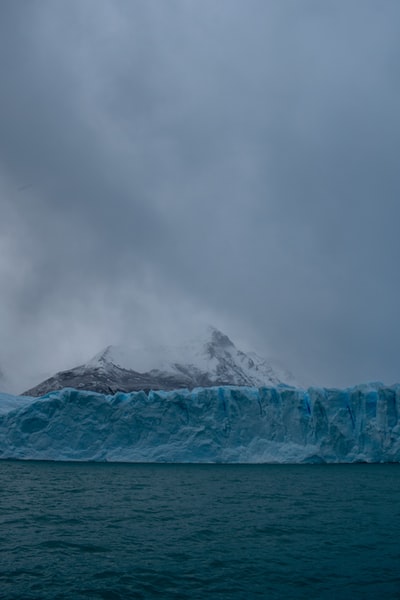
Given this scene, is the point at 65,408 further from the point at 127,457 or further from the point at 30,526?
the point at 30,526

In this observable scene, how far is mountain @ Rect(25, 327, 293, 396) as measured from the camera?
9394 cm

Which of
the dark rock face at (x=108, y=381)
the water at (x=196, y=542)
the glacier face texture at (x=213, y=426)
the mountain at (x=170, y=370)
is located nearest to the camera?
the water at (x=196, y=542)

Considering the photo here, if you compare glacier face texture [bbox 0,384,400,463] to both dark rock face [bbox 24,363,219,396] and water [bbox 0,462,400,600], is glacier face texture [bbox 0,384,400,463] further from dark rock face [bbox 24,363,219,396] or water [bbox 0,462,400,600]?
dark rock face [bbox 24,363,219,396]

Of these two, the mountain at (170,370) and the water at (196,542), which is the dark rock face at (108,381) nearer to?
the mountain at (170,370)

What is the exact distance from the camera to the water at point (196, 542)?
6.73 meters

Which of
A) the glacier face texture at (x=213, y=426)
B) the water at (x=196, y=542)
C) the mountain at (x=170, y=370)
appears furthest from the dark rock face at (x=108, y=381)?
the water at (x=196, y=542)

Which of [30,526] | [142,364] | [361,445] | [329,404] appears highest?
[142,364]

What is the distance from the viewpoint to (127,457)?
28062mm

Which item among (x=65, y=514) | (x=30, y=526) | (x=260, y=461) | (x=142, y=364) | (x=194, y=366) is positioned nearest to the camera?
(x=30, y=526)

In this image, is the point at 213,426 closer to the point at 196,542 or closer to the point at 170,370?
the point at 196,542

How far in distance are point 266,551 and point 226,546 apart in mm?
760

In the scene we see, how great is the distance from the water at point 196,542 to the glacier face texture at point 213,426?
1021 centimetres

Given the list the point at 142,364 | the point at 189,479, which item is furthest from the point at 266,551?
the point at 142,364

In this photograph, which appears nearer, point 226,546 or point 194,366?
point 226,546
